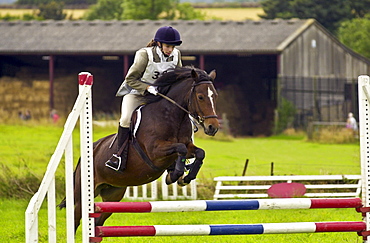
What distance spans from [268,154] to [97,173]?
11613 millimetres

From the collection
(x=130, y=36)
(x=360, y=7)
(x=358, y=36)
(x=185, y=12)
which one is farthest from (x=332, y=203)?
(x=360, y=7)

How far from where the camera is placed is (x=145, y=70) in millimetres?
6867

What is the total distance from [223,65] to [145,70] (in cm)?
2233

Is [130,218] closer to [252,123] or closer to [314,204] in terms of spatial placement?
[314,204]

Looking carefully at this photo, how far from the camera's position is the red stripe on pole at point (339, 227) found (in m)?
5.57

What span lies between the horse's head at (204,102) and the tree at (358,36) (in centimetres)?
3033

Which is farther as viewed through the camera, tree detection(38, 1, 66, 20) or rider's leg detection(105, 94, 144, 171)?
tree detection(38, 1, 66, 20)

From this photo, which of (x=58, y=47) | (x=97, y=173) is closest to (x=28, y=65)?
(x=58, y=47)

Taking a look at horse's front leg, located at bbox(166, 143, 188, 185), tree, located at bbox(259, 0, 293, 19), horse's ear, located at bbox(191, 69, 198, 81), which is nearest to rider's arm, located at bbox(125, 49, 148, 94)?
horse's ear, located at bbox(191, 69, 198, 81)

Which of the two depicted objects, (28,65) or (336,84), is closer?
(336,84)

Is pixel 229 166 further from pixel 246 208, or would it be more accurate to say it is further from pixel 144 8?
pixel 144 8

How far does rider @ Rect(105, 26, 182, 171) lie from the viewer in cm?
668

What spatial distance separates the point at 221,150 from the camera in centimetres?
1867

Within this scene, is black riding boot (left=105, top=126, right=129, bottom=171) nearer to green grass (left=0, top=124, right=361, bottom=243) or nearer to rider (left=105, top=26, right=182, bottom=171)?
rider (left=105, top=26, right=182, bottom=171)
